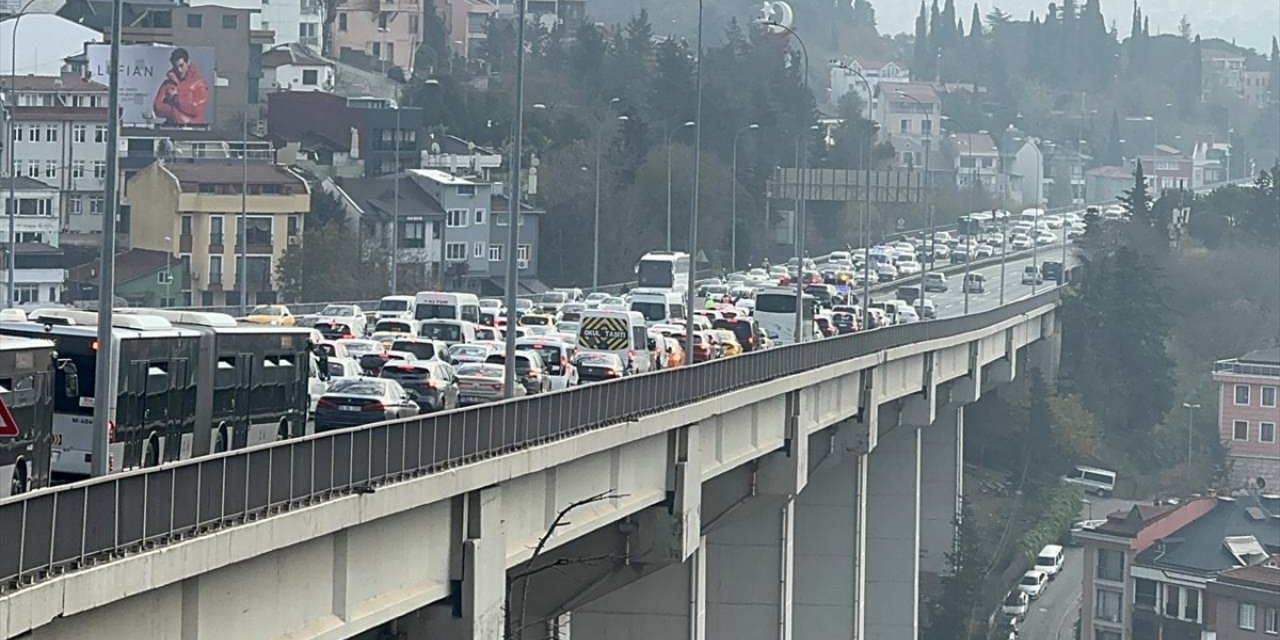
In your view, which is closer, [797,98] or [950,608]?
[950,608]

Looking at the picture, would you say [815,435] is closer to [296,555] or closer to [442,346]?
[442,346]

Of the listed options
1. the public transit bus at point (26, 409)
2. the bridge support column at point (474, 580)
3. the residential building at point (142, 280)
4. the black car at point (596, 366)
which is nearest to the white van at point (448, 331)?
the black car at point (596, 366)

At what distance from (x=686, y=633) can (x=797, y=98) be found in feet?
385

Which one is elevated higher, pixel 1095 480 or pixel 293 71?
pixel 293 71

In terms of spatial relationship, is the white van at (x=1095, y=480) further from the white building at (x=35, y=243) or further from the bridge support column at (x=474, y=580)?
the bridge support column at (x=474, y=580)

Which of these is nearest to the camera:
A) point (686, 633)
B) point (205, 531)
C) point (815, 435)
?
point (205, 531)

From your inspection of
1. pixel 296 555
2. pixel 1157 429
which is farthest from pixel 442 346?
pixel 1157 429

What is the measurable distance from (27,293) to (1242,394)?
55773 mm

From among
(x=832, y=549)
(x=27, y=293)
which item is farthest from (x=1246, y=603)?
(x=27, y=293)

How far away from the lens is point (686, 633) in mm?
43438

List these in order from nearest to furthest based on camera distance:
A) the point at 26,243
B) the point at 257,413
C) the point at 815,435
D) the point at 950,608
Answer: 1. the point at 257,413
2. the point at 815,435
3. the point at 950,608
4. the point at 26,243

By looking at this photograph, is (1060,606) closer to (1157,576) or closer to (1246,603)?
(1157,576)

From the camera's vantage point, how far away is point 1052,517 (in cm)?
9906

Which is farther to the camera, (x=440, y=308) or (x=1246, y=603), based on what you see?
(x=1246, y=603)
